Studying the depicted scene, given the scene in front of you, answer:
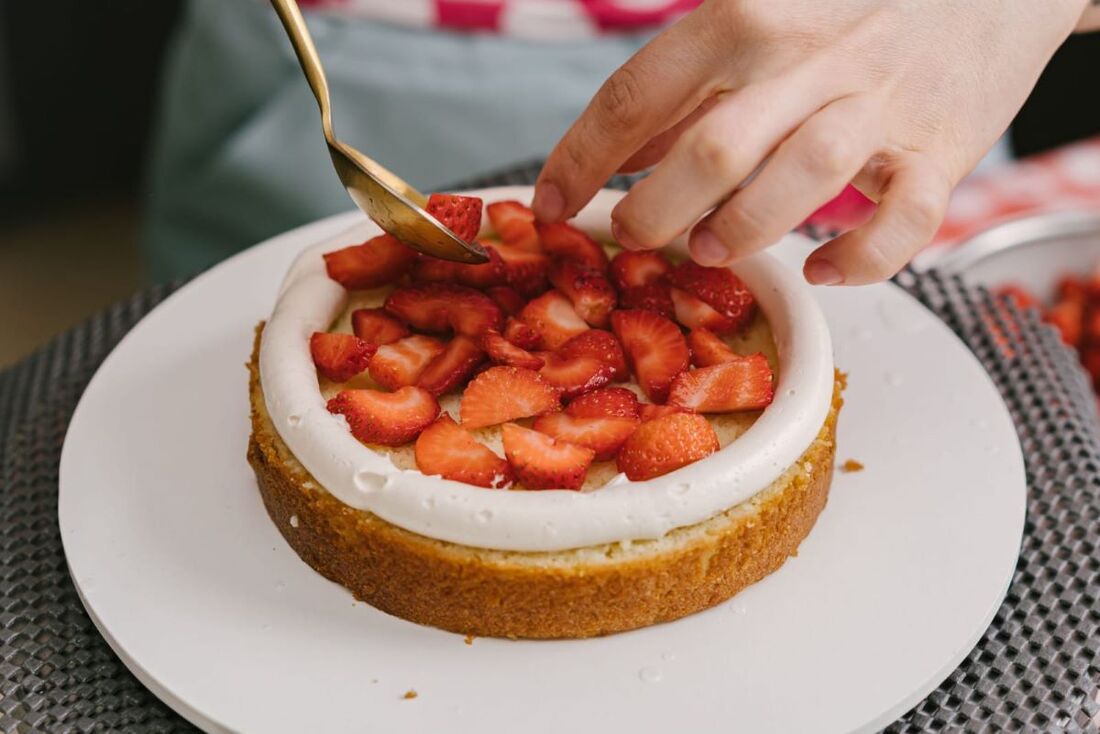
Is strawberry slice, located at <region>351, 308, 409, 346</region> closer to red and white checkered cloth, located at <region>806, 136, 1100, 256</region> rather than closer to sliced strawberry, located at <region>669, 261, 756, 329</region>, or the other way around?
sliced strawberry, located at <region>669, 261, 756, 329</region>

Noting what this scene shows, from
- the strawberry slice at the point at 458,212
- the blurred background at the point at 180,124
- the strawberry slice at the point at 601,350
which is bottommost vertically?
the blurred background at the point at 180,124

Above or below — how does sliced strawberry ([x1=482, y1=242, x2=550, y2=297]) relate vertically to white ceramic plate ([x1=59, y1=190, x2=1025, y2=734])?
above

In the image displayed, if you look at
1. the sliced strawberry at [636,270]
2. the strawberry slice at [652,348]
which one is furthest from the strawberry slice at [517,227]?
the strawberry slice at [652,348]

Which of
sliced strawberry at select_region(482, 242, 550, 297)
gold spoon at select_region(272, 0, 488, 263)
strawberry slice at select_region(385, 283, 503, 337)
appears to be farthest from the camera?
sliced strawberry at select_region(482, 242, 550, 297)

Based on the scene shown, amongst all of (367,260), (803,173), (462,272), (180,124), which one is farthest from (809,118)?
(180,124)

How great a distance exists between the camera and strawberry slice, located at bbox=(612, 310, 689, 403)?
1.62 meters

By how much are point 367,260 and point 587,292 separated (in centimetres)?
32

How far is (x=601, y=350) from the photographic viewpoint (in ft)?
5.39

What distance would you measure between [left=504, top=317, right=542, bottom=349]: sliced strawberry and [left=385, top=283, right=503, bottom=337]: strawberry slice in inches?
1.0

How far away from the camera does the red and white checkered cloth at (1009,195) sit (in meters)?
2.94

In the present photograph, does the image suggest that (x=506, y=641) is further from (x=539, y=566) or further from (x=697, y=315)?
(x=697, y=315)

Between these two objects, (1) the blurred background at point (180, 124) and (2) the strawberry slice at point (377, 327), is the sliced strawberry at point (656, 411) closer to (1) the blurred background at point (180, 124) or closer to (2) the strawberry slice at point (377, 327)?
(2) the strawberry slice at point (377, 327)

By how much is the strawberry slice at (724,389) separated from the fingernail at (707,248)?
186 mm

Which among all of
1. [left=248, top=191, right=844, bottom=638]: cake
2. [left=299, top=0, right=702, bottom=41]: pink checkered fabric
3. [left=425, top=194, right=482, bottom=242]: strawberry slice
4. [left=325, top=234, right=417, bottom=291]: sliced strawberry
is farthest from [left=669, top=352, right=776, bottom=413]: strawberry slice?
[left=299, top=0, right=702, bottom=41]: pink checkered fabric
